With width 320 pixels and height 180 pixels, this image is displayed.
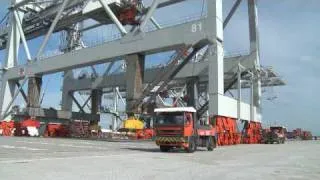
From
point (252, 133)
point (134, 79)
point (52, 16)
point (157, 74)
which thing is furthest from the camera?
point (52, 16)

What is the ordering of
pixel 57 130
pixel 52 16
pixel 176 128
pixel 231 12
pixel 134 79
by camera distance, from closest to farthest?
pixel 176 128 → pixel 134 79 → pixel 231 12 → pixel 52 16 → pixel 57 130

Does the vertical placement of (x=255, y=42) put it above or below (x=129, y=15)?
below

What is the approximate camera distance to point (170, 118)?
2688 cm

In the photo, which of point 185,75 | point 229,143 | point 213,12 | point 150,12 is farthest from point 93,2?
point 229,143

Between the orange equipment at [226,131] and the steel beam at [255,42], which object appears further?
the steel beam at [255,42]

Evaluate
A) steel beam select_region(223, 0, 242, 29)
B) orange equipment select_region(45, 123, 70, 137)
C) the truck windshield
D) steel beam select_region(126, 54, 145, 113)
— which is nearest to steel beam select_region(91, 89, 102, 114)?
orange equipment select_region(45, 123, 70, 137)

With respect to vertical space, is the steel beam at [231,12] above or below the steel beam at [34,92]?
above

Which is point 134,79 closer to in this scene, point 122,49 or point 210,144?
point 122,49

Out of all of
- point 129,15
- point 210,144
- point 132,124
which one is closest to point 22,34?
point 129,15

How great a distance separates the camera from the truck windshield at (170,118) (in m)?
26.5

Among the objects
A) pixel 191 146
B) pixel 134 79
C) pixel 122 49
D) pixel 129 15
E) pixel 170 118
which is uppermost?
pixel 129 15

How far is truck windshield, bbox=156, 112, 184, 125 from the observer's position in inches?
1045

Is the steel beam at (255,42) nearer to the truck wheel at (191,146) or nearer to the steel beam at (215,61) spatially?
the steel beam at (215,61)

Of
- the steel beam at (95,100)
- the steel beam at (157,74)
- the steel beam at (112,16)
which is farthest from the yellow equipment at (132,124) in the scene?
the steel beam at (95,100)
